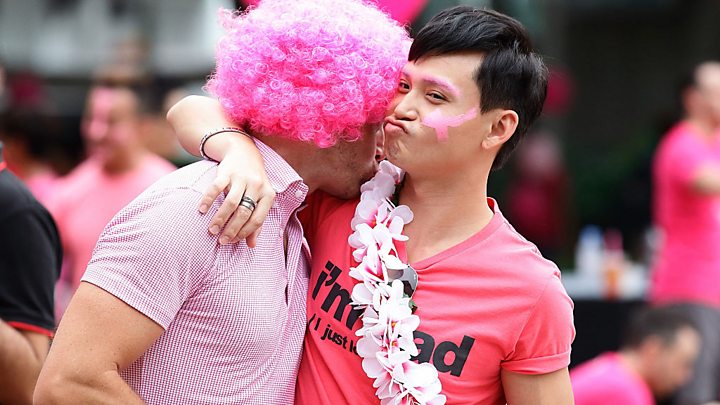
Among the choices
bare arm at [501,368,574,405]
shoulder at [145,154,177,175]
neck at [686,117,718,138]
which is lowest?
shoulder at [145,154,177,175]

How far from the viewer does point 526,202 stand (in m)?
8.49

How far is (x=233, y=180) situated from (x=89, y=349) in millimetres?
446

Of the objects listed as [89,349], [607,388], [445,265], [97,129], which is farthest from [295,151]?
[97,129]

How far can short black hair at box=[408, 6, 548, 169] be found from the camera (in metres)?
2.44

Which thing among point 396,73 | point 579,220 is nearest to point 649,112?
point 579,220

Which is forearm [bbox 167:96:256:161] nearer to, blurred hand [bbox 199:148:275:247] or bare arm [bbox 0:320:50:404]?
blurred hand [bbox 199:148:275:247]

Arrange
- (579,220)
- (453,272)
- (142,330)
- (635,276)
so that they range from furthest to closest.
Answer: (579,220) < (635,276) < (453,272) < (142,330)

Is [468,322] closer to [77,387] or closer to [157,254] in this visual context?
[157,254]

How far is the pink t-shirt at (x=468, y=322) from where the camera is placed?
7.70ft

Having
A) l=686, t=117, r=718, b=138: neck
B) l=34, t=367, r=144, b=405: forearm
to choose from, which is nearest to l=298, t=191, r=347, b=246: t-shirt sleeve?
l=34, t=367, r=144, b=405: forearm

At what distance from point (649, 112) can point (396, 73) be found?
8148 millimetres

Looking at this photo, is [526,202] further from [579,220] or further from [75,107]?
[75,107]

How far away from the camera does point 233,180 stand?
226 cm

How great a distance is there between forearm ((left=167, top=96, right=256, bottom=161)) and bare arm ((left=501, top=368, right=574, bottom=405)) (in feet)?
2.54
